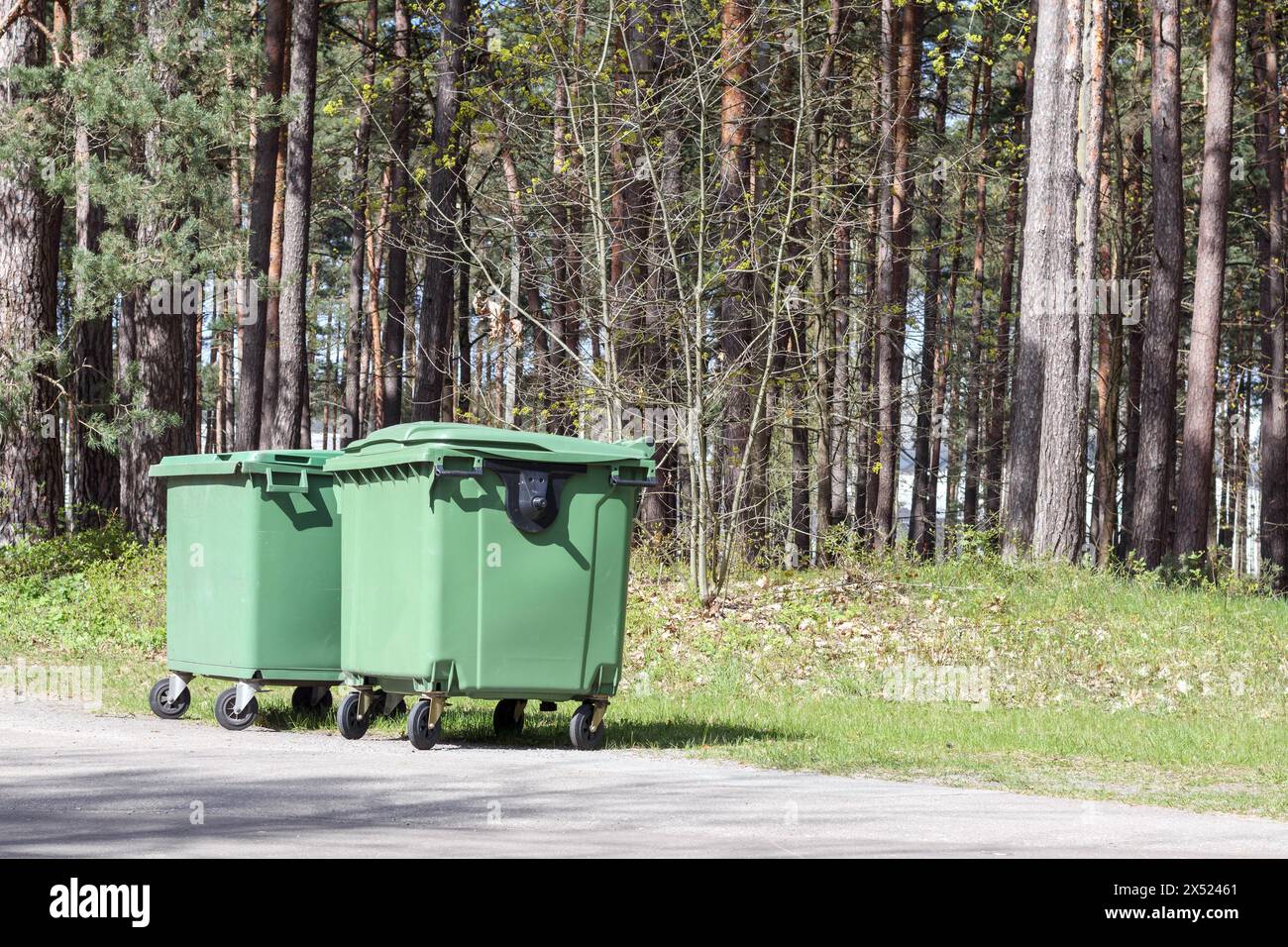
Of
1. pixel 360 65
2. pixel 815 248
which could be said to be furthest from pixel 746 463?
pixel 360 65

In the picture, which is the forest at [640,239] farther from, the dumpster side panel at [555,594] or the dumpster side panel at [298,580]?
the dumpster side panel at [555,594]

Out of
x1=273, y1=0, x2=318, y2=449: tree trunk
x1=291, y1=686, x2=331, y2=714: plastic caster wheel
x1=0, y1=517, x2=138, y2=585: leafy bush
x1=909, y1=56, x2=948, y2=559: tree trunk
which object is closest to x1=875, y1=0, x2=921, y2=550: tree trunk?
x1=909, y1=56, x2=948, y2=559: tree trunk

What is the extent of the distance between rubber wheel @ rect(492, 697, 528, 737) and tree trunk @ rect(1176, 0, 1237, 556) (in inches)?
557

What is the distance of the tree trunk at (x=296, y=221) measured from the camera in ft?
70.4

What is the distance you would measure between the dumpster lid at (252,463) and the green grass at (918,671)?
1.68m

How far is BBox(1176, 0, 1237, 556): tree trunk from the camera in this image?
2109cm

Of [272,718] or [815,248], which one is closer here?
[272,718]

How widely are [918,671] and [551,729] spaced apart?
4218 mm

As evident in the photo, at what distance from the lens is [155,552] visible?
683 inches

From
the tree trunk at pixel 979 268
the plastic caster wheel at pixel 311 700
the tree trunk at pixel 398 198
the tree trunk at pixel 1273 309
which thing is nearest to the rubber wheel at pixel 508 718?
the plastic caster wheel at pixel 311 700

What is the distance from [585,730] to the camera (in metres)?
8.50

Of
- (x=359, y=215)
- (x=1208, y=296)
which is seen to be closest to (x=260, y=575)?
(x=1208, y=296)

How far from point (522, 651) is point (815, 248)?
7.07 metres
